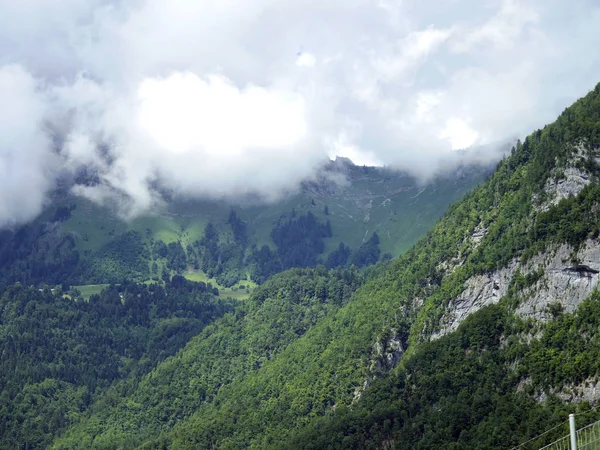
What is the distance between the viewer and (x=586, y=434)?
93875 millimetres

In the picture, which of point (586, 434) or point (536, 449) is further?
point (536, 449)

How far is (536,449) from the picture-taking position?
646ft

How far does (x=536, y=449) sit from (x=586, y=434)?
108 meters
